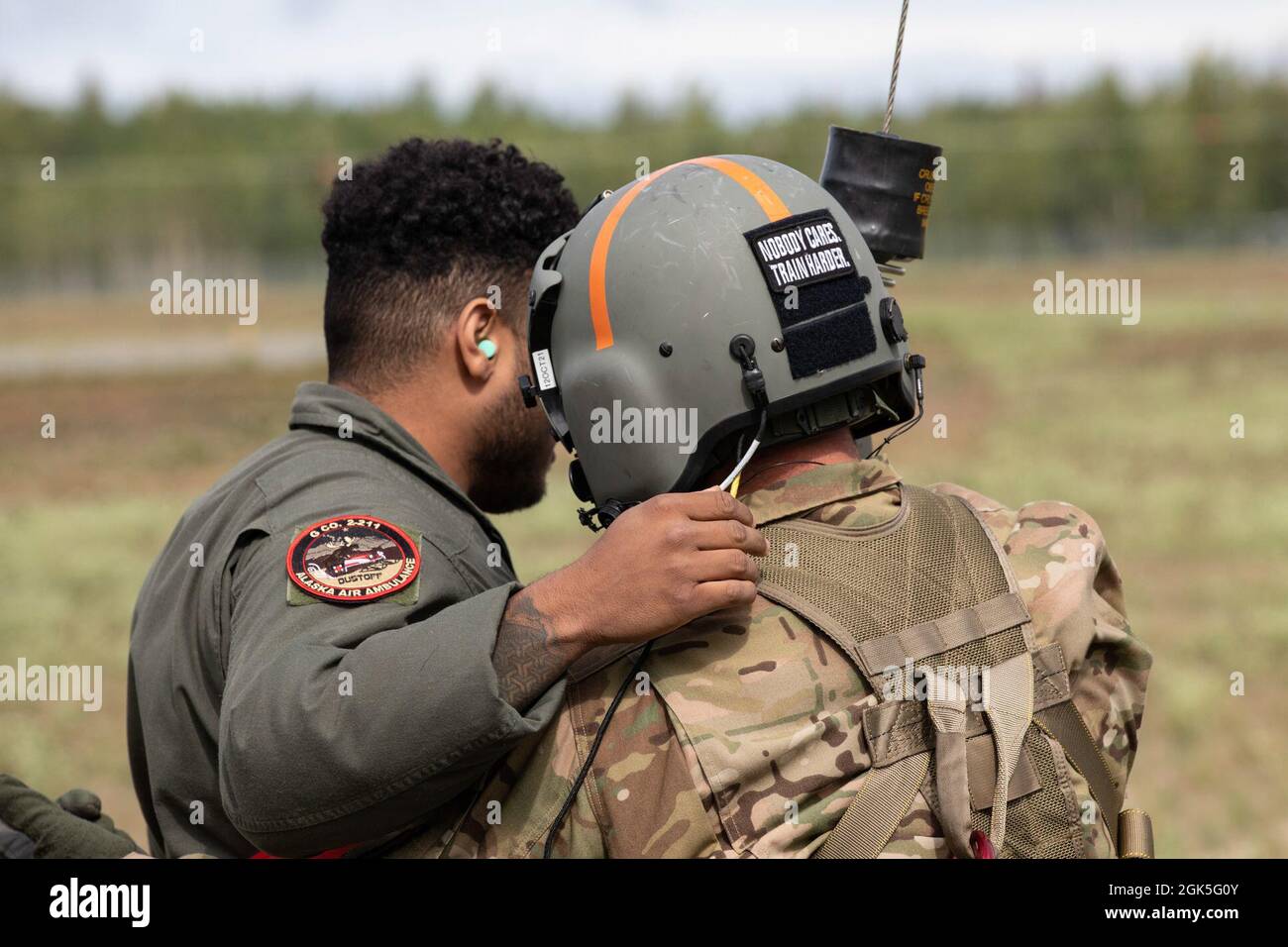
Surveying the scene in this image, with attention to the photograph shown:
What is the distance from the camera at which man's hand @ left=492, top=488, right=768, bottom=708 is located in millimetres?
2523

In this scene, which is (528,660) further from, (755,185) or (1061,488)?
(1061,488)

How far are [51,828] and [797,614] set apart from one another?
6.42 ft

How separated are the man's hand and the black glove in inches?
55.3

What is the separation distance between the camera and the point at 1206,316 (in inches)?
1324

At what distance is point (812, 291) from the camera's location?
2.85 meters

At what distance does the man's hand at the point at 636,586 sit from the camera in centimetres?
252

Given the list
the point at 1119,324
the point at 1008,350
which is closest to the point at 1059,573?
the point at 1008,350

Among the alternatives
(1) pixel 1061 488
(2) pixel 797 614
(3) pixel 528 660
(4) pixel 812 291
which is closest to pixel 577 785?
(3) pixel 528 660
